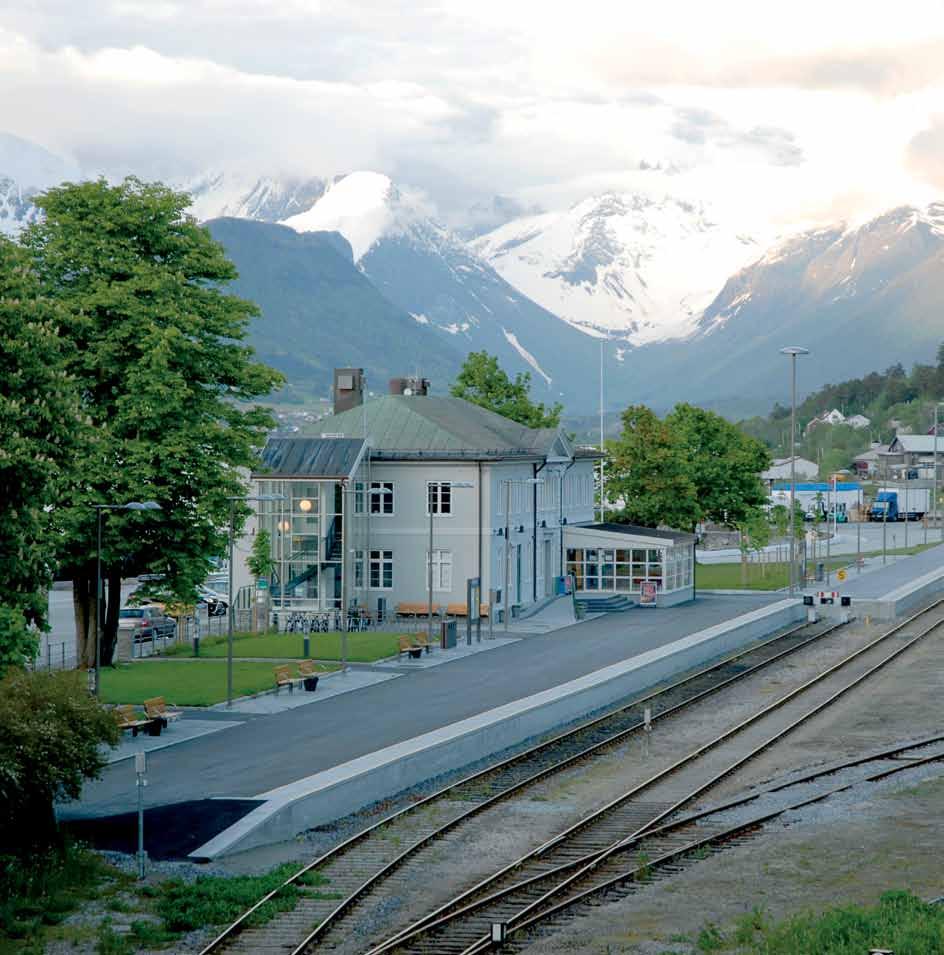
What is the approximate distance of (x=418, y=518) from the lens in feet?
244

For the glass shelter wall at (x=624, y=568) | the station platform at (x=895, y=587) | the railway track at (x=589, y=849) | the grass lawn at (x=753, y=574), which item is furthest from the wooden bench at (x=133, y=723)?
the grass lawn at (x=753, y=574)

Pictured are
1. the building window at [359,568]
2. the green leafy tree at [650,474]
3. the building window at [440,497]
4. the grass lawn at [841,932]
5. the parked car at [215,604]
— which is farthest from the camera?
the green leafy tree at [650,474]

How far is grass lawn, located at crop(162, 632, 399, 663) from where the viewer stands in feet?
196

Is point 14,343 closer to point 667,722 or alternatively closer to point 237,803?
point 237,803

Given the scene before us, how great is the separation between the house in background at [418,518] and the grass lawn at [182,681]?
13304 millimetres

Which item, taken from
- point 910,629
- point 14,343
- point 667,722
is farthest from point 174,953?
point 910,629

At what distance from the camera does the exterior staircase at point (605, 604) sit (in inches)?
3118

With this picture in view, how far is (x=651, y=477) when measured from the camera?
317 ft

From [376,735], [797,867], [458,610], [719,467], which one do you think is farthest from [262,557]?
[797,867]

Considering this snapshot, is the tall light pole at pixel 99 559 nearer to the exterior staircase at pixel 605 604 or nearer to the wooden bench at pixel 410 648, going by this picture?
the wooden bench at pixel 410 648

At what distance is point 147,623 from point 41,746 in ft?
142

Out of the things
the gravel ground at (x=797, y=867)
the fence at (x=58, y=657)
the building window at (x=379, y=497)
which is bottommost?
the gravel ground at (x=797, y=867)

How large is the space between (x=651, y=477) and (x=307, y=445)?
29532mm

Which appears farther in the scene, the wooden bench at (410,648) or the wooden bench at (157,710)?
the wooden bench at (410,648)
